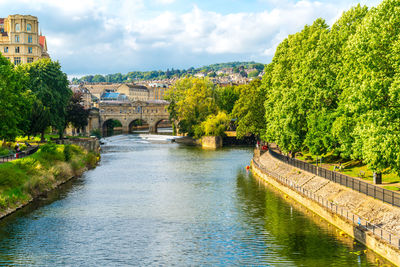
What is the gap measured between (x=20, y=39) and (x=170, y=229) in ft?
271

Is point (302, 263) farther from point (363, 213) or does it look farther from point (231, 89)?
point (231, 89)

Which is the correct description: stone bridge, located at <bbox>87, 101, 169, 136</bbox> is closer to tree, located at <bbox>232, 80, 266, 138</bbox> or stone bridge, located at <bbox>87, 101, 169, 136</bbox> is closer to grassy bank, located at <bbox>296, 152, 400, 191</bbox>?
tree, located at <bbox>232, 80, 266, 138</bbox>

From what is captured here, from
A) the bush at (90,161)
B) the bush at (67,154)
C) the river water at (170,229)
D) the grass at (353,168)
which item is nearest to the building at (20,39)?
the bush at (90,161)

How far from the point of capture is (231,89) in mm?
152250

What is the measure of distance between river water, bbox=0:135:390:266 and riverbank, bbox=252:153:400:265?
34.7 inches

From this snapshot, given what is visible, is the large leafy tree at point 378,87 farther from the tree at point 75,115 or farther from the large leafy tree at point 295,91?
the tree at point 75,115

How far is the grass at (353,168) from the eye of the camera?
4052 centimetres

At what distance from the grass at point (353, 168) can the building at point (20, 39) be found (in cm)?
6900

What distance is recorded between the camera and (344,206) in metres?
37.1

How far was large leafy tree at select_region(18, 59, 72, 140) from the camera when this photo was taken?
80.8 m

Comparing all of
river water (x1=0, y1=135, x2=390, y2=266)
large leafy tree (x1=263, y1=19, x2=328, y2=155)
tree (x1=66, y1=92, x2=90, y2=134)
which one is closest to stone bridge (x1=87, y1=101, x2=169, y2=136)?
tree (x1=66, y1=92, x2=90, y2=134)

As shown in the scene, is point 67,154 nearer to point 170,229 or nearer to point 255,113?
point 170,229

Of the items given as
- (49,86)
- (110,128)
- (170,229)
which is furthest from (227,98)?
(170,229)

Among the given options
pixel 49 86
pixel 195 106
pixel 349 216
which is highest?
pixel 49 86
